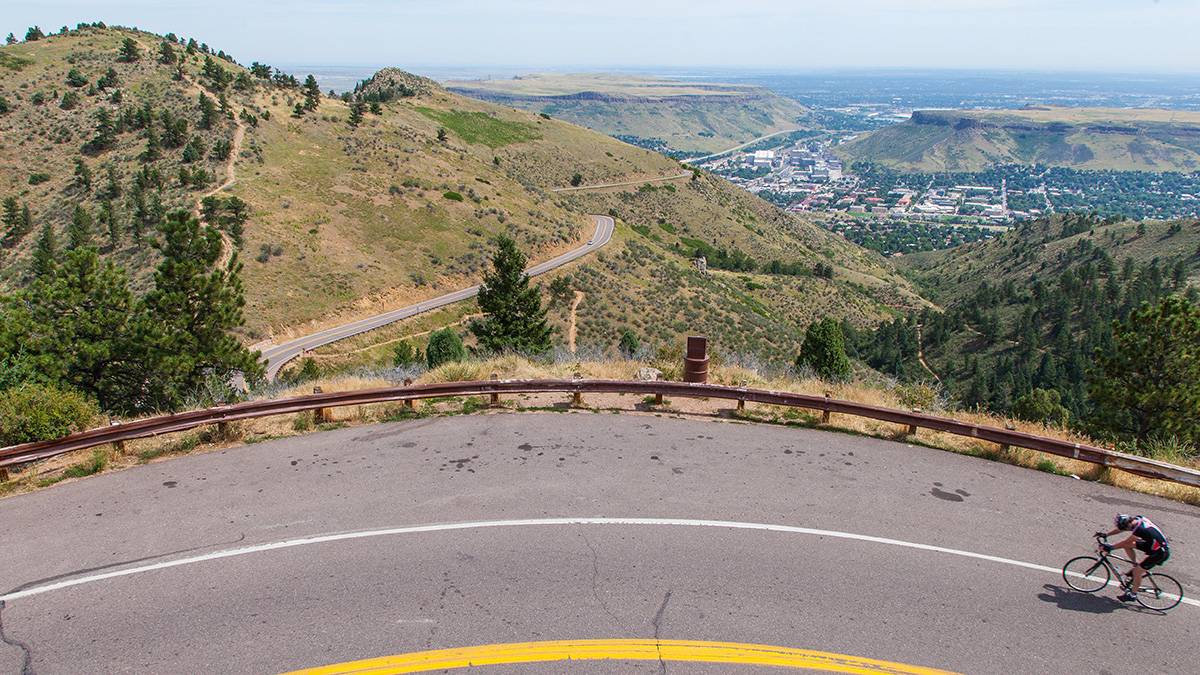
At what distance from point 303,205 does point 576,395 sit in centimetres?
4150

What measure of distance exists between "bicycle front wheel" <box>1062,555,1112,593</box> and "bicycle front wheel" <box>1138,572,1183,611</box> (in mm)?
332

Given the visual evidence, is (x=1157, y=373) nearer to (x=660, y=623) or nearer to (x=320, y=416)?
(x=660, y=623)

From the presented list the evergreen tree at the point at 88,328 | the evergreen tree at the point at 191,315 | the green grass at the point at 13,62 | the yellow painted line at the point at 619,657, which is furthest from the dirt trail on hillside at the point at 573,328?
the green grass at the point at 13,62

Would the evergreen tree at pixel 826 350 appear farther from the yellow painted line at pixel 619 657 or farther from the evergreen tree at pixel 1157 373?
the yellow painted line at pixel 619 657

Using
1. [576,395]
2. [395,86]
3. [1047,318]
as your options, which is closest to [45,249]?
[576,395]

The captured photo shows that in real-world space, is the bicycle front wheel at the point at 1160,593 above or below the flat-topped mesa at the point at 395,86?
below

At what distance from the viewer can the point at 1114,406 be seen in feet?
55.6

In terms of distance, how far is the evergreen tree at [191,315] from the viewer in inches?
645

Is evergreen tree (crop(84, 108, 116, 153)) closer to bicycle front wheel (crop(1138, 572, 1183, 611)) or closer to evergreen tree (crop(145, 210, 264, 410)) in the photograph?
evergreen tree (crop(145, 210, 264, 410))

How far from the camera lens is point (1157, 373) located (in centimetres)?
1662

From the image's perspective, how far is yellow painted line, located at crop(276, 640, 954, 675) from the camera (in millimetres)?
5465

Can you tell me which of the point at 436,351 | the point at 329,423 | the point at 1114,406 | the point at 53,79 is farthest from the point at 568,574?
the point at 53,79

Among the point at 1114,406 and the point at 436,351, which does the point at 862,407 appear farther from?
the point at 436,351

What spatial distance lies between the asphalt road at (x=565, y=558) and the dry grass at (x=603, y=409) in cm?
45
